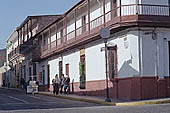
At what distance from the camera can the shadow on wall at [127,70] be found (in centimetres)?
2403

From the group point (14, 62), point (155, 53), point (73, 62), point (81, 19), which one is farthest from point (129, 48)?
point (14, 62)

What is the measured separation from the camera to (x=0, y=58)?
92688 mm

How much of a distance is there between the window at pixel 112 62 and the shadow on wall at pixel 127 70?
0.83 m

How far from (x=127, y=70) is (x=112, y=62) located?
7.67ft

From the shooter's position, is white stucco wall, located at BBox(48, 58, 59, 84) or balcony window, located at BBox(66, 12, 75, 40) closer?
balcony window, located at BBox(66, 12, 75, 40)

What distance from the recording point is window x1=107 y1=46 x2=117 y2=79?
85.8ft

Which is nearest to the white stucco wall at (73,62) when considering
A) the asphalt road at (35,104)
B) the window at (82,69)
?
the window at (82,69)

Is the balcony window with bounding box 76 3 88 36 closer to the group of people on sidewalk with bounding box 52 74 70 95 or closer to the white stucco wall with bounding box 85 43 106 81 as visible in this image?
the white stucco wall with bounding box 85 43 106 81

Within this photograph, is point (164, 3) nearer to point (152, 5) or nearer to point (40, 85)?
point (152, 5)

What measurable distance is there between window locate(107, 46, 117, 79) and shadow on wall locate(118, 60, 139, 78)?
830mm

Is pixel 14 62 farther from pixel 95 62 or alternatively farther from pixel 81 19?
pixel 95 62

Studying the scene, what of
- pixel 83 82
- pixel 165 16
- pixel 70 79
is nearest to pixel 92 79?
pixel 83 82

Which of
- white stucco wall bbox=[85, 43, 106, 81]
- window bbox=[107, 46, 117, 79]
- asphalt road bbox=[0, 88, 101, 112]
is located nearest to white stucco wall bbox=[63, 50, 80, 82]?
white stucco wall bbox=[85, 43, 106, 81]

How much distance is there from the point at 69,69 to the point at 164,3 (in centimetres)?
1373
